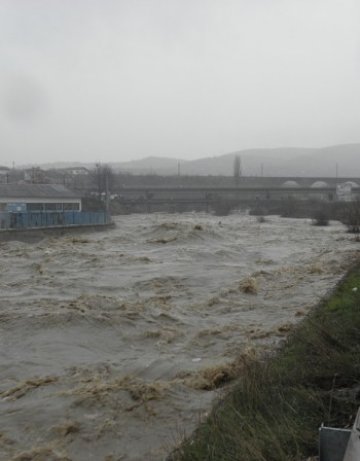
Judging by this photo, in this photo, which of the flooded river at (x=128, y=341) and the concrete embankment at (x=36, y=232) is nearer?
the flooded river at (x=128, y=341)

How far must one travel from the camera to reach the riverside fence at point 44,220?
50250mm

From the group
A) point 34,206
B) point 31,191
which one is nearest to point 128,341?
point 34,206

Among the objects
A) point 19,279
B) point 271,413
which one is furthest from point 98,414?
point 19,279

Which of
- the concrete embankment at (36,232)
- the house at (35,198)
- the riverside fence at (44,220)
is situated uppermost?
the house at (35,198)

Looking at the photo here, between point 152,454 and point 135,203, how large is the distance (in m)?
120

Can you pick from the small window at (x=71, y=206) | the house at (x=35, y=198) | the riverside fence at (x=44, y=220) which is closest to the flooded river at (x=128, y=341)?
the riverside fence at (x=44, y=220)

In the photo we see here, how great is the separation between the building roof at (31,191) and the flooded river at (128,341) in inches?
1669

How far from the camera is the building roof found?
72.4 meters

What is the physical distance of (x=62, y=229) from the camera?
55562mm

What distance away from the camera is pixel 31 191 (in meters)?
75.8

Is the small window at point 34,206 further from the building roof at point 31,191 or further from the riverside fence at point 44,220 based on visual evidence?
the riverside fence at point 44,220

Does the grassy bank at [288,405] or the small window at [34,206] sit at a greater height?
the grassy bank at [288,405]

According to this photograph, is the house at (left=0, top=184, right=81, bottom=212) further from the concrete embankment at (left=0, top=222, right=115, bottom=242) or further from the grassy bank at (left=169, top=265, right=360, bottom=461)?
the grassy bank at (left=169, top=265, right=360, bottom=461)

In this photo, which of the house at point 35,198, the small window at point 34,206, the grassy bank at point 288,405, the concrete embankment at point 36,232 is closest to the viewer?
the grassy bank at point 288,405
